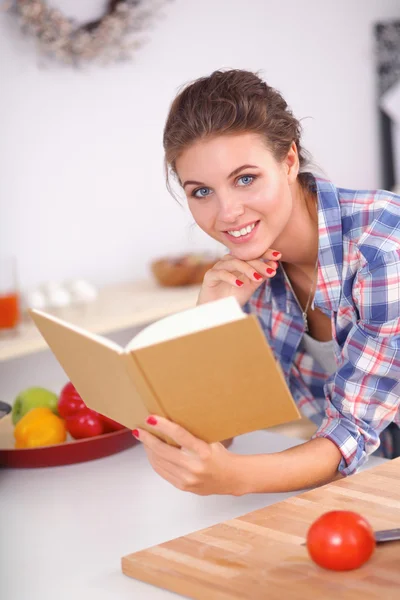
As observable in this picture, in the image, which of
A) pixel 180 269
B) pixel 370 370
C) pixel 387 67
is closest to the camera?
pixel 370 370

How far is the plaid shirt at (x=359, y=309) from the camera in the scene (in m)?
1.48

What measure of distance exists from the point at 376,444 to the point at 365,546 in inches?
20.8

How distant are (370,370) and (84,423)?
514mm

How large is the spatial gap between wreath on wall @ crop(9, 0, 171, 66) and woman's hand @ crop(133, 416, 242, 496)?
85.2 inches

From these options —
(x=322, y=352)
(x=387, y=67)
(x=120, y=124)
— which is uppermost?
(x=387, y=67)

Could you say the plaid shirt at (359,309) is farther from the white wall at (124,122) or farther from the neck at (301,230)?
the white wall at (124,122)

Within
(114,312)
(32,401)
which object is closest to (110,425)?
(32,401)

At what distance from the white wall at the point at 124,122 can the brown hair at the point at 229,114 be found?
1571mm

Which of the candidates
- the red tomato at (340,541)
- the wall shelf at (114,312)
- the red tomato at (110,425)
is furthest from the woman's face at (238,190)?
the wall shelf at (114,312)

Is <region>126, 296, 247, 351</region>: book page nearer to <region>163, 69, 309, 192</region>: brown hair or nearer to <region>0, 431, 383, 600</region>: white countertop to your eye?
<region>0, 431, 383, 600</region>: white countertop

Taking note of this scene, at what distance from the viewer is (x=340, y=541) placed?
3.20 ft

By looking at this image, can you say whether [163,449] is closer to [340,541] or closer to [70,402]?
[340,541]

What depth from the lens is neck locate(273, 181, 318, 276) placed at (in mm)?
1682

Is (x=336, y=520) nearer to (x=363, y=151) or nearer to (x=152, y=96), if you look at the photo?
(x=152, y=96)
